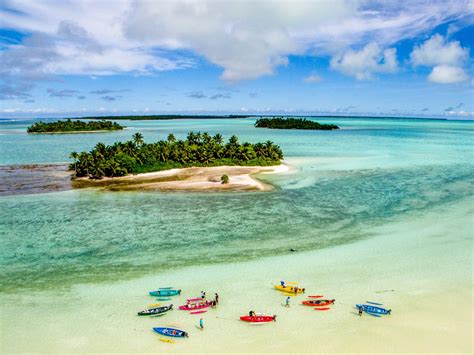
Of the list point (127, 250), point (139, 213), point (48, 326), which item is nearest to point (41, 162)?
point (139, 213)

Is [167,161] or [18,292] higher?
[167,161]

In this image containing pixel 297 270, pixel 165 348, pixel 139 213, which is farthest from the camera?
pixel 139 213

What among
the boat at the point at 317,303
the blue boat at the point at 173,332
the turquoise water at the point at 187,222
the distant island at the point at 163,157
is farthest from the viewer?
the distant island at the point at 163,157

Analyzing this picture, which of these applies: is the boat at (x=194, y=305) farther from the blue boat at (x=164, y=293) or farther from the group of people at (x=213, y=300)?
the blue boat at (x=164, y=293)

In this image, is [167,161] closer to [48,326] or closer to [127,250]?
[127,250]

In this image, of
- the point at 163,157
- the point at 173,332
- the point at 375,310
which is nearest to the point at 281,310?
the point at 375,310

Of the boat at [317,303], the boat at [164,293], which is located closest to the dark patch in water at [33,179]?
the boat at [164,293]
